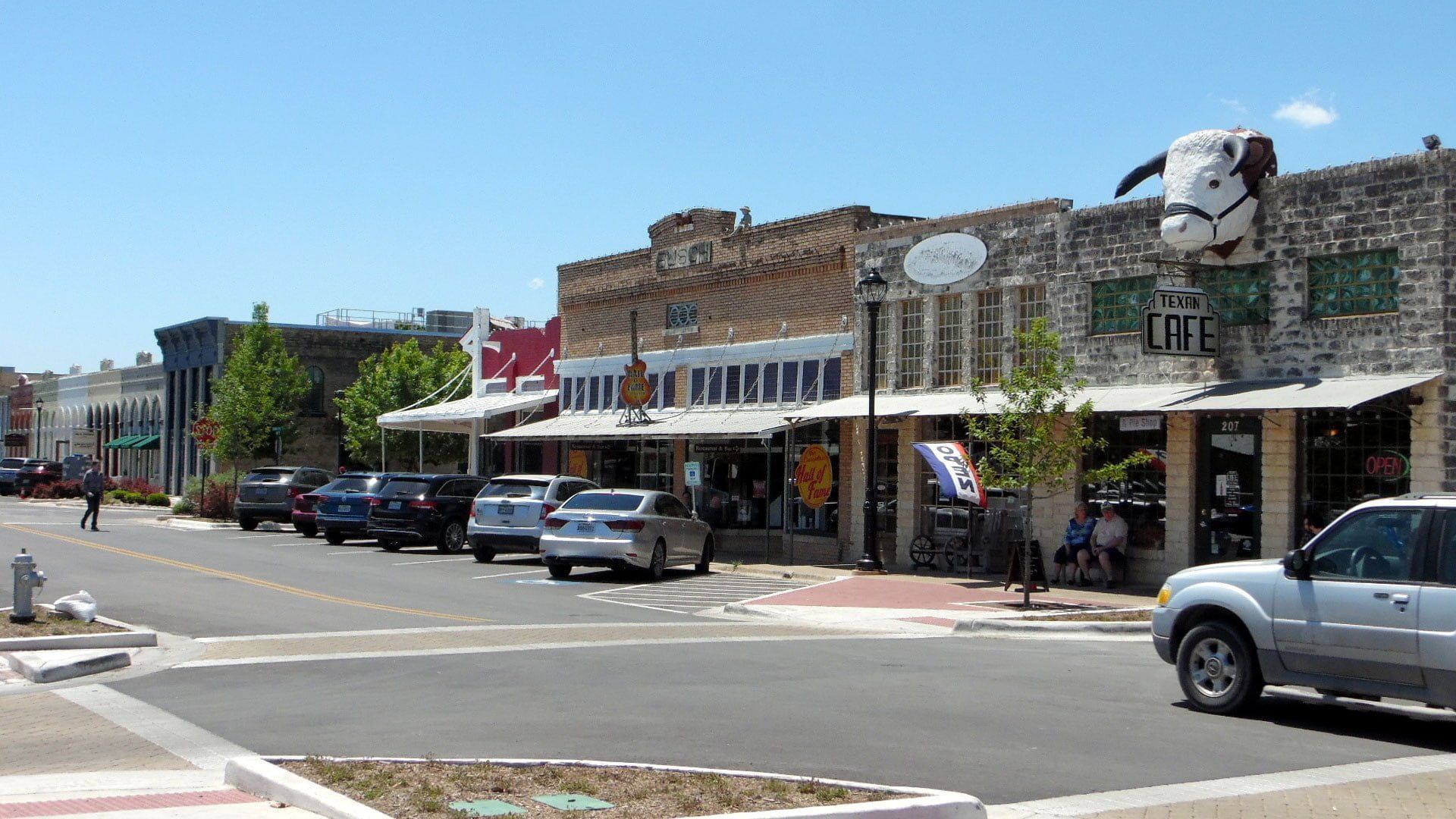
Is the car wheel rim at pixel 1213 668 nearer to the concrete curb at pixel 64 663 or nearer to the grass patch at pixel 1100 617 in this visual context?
the grass patch at pixel 1100 617

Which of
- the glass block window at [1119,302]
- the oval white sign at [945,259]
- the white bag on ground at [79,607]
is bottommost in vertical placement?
the white bag on ground at [79,607]

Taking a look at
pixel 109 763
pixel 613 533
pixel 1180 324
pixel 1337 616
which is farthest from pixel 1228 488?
pixel 109 763

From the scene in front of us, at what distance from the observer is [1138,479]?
22.3m

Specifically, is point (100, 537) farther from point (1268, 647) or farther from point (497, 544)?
point (1268, 647)

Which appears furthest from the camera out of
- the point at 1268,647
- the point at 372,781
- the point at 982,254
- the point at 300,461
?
the point at 300,461

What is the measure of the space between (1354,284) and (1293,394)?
6.27 feet

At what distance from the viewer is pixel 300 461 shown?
199 feet

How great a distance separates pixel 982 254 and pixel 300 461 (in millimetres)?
42261

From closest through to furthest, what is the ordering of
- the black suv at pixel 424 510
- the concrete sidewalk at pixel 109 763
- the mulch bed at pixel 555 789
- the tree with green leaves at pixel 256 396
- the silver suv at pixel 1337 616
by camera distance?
the mulch bed at pixel 555 789 < the concrete sidewalk at pixel 109 763 < the silver suv at pixel 1337 616 < the black suv at pixel 424 510 < the tree with green leaves at pixel 256 396

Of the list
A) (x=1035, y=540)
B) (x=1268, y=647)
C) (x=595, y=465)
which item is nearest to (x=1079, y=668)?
(x=1268, y=647)

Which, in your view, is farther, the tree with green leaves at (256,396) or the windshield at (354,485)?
the tree with green leaves at (256,396)

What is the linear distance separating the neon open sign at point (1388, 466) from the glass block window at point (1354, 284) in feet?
6.32

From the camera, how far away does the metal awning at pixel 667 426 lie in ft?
90.8

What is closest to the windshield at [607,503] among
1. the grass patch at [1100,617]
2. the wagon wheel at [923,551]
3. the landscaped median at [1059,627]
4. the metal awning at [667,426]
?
the metal awning at [667,426]
